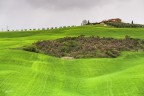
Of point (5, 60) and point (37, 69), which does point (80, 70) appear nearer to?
point (37, 69)

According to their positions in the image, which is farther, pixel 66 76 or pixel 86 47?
pixel 86 47

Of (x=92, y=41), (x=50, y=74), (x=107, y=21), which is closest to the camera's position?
(x=50, y=74)

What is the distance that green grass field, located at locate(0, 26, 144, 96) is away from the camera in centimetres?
3438

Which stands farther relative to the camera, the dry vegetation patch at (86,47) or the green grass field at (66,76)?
the dry vegetation patch at (86,47)

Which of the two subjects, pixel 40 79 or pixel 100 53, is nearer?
pixel 40 79

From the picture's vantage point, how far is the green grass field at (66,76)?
113 feet

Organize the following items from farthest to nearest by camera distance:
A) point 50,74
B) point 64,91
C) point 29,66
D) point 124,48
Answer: point 124,48 → point 29,66 → point 50,74 → point 64,91

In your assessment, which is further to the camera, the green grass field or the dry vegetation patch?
the dry vegetation patch

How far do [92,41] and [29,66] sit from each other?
26.6 metres

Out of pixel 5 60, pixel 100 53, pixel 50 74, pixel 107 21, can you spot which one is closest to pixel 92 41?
pixel 100 53

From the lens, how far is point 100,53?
196ft

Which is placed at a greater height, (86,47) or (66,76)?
(86,47)

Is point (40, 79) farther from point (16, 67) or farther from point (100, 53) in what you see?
point (100, 53)

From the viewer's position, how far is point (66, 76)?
42.4 metres
